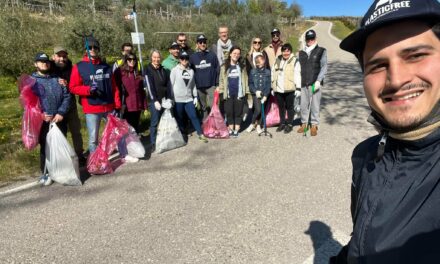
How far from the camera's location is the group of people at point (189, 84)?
507cm

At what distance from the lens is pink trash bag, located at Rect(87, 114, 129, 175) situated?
16.2 feet

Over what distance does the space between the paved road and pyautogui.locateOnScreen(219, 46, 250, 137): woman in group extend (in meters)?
1.10

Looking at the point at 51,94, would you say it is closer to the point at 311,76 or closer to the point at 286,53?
the point at 286,53

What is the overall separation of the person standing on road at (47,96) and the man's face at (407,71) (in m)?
4.54

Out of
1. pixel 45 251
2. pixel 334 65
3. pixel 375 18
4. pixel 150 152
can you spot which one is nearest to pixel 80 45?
pixel 334 65


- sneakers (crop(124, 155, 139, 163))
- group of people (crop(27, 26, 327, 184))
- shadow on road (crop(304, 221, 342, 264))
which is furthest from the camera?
sneakers (crop(124, 155, 139, 163))

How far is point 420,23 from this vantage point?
39.6 inches

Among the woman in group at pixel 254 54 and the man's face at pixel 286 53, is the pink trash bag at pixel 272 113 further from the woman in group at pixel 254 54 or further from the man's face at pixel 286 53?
the man's face at pixel 286 53

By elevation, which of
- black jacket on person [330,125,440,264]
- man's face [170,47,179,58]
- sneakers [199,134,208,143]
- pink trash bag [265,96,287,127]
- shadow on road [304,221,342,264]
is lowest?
A: shadow on road [304,221,342,264]

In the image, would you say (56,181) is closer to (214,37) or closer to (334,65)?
(334,65)

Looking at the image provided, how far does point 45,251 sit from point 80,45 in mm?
17947

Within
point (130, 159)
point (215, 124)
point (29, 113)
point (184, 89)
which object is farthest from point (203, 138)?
point (29, 113)

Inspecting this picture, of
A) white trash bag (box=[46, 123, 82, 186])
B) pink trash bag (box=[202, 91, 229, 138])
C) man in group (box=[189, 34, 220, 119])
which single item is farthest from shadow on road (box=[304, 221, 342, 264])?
man in group (box=[189, 34, 220, 119])

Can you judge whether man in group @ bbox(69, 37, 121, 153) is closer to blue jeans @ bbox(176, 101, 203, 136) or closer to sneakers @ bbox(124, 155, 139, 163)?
sneakers @ bbox(124, 155, 139, 163)
